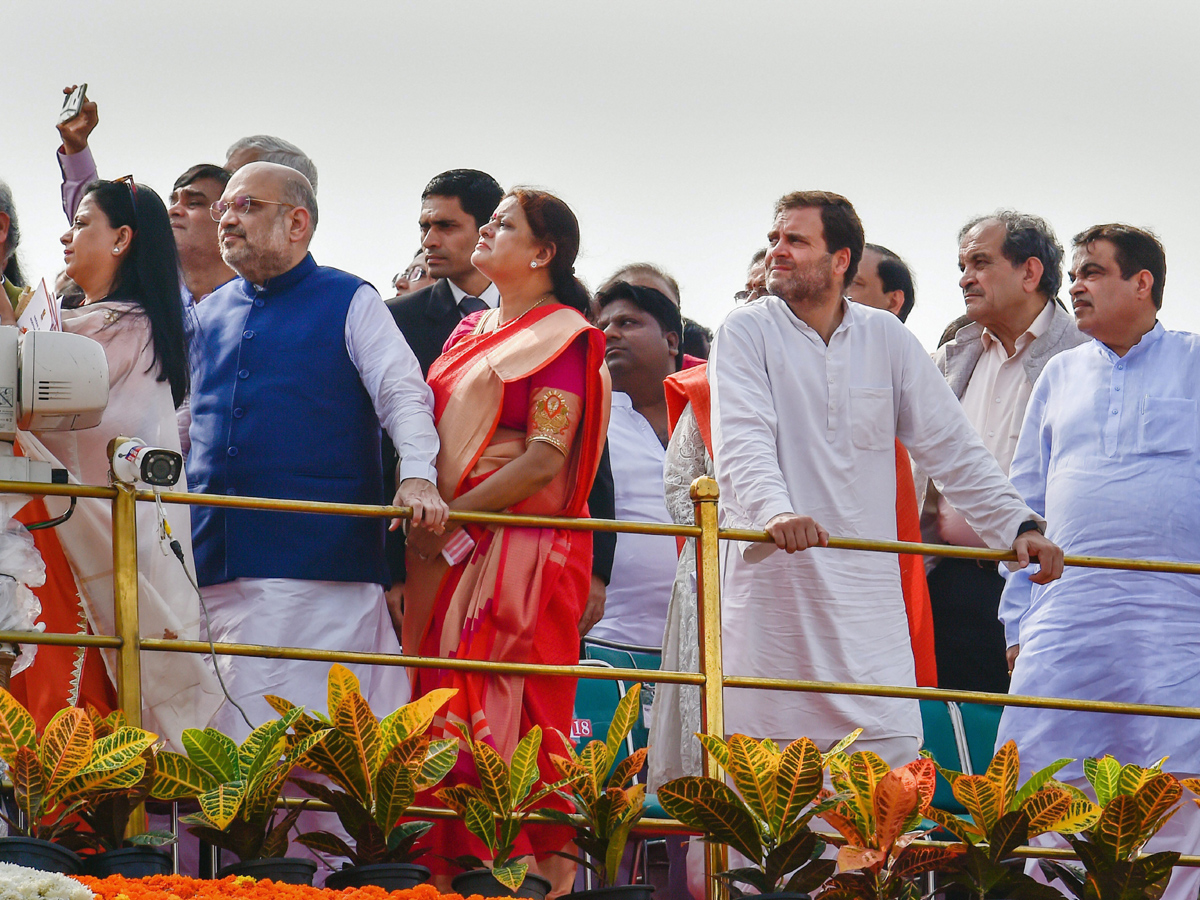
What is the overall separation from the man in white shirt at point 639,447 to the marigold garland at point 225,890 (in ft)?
8.57

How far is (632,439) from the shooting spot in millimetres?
6203

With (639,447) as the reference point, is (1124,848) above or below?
below

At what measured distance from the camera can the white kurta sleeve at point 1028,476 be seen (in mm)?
5309

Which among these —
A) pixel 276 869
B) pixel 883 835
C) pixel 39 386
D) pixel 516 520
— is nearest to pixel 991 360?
pixel 516 520

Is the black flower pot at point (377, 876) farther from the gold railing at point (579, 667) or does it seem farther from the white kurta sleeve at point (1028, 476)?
the white kurta sleeve at point (1028, 476)

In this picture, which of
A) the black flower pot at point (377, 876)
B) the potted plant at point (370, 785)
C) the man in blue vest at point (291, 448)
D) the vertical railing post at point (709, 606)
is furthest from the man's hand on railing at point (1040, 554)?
the black flower pot at point (377, 876)

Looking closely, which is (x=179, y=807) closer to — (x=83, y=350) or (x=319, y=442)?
(x=319, y=442)

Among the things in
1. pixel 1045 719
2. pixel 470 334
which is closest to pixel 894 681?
pixel 1045 719

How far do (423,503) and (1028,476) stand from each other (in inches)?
86.7

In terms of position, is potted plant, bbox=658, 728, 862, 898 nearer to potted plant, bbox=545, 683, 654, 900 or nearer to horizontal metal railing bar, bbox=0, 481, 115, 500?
potted plant, bbox=545, 683, 654, 900

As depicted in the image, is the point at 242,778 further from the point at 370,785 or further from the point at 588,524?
the point at 588,524

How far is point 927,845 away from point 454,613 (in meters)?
1.48

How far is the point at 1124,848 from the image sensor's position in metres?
3.77

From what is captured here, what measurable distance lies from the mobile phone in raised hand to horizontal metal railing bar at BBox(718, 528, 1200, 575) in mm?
2732
